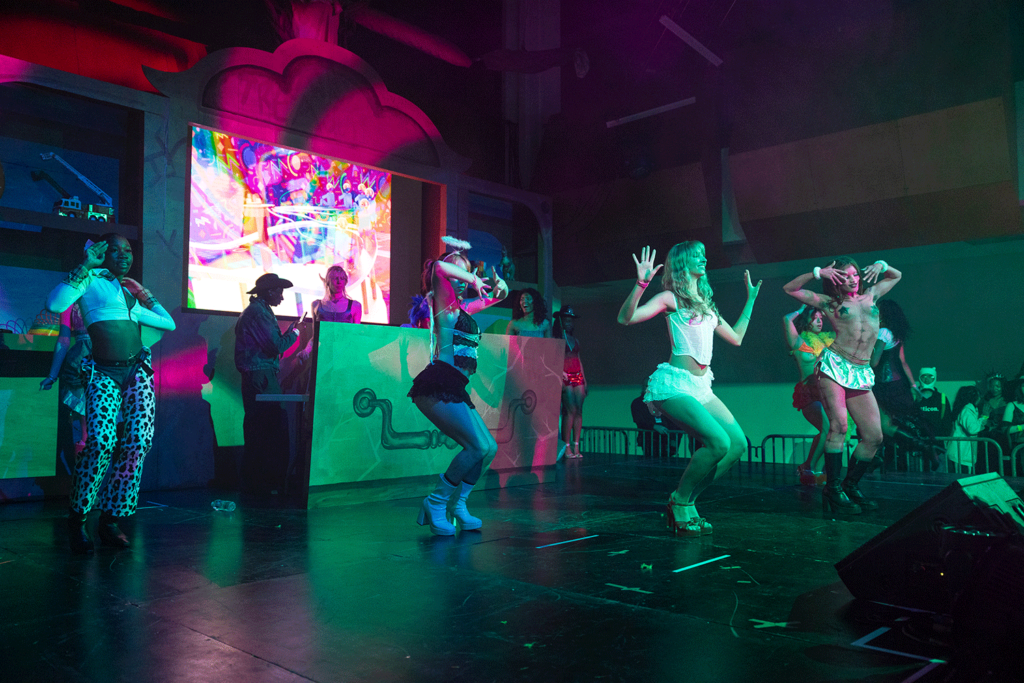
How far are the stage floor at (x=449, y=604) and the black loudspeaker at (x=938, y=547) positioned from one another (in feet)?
0.36

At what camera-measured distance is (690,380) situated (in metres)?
4.37

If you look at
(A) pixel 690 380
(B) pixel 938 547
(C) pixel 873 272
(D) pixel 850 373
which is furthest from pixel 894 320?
(B) pixel 938 547

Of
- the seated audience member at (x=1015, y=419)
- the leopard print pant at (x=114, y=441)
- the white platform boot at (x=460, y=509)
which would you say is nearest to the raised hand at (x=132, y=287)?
the leopard print pant at (x=114, y=441)

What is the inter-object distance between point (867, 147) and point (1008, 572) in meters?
7.94

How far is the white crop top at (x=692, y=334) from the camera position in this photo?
440cm

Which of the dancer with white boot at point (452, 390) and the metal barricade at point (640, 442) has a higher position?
the dancer with white boot at point (452, 390)

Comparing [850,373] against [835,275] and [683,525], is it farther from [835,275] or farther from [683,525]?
[683,525]

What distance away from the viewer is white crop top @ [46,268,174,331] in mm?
3807

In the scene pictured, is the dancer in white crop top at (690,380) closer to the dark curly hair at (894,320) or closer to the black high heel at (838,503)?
the black high heel at (838,503)

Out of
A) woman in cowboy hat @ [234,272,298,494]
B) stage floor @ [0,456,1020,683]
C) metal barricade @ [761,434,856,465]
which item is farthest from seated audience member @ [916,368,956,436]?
woman in cowboy hat @ [234,272,298,494]

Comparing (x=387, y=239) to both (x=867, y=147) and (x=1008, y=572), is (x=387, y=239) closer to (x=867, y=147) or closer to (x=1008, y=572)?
(x=867, y=147)

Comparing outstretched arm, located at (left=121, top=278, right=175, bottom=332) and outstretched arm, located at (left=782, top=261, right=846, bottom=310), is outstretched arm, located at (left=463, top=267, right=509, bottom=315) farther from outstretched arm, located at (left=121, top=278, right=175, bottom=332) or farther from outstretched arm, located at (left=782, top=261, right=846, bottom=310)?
outstretched arm, located at (left=782, top=261, right=846, bottom=310)

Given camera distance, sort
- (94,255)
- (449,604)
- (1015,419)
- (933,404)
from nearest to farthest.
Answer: (449,604)
(94,255)
(1015,419)
(933,404)

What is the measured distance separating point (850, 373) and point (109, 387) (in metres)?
4.91
